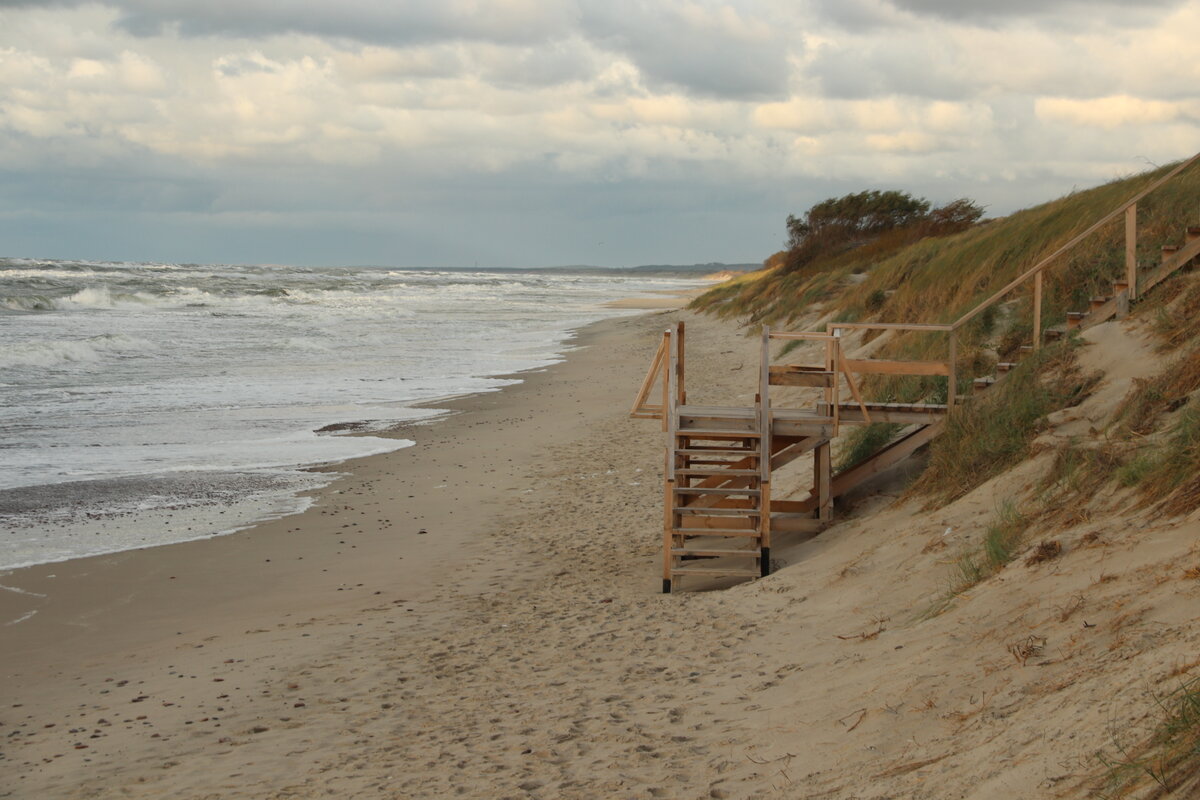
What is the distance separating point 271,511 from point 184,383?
41.9 ft

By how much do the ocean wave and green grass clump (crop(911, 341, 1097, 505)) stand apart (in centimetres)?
2395

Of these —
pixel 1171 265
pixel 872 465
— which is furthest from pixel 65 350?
pixel 1171 265

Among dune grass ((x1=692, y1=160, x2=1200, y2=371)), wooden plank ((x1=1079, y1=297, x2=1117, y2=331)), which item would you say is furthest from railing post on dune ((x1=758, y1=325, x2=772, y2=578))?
dune grass ((x1=692, y1=160, x2=1200, y2=371))

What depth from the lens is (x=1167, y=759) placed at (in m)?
3.65

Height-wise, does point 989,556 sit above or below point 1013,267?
below

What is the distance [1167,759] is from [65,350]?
29979 mm

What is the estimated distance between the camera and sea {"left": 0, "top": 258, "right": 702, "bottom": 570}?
39.4 feet

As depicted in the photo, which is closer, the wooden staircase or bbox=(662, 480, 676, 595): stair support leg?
bbox=(662, 480, 676, 595): stair support leg

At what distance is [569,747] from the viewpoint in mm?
5828

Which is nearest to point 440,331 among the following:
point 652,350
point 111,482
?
point 652,350

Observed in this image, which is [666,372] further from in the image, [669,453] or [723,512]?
[723,512]

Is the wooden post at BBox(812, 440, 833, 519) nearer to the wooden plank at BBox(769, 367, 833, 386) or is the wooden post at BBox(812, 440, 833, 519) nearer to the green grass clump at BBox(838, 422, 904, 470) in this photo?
the wooden plank at BBox(769, 367, 833, 386)

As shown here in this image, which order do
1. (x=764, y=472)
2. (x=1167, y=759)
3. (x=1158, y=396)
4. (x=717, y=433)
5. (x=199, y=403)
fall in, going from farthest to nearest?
(x=199, y=403), (x=717, y=433), (x=764, y=472), (x=1158, y=396), (x=1167, y=759)

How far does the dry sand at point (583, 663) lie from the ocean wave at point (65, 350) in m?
19.5
